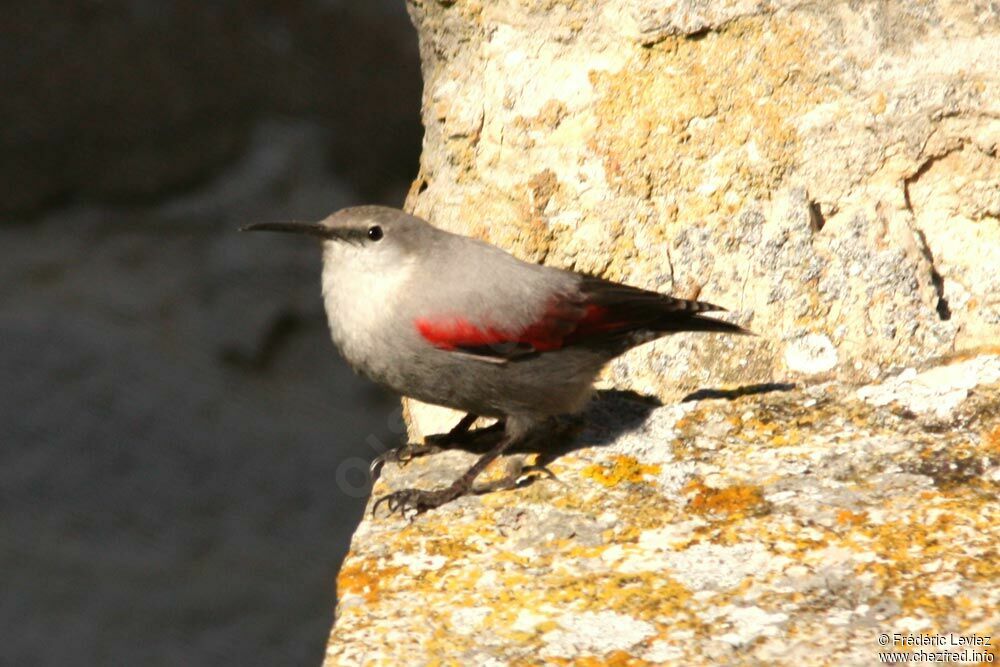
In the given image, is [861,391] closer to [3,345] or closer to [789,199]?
[789,199]

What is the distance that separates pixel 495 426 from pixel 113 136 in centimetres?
364

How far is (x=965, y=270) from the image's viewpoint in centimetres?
421

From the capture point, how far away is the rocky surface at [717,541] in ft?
9.41

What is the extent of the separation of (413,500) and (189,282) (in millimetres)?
3713

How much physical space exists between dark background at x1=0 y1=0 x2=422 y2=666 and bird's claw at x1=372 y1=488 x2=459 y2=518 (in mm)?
2674

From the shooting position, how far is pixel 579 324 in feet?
13.8

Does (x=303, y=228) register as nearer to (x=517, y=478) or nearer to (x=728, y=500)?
(x=517, y=478)

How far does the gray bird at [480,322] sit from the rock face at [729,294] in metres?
0.20

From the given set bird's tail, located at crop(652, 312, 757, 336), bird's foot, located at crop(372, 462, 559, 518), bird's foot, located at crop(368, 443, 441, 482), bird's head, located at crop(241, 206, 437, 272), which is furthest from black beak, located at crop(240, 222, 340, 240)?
bird's tail, located at crop(652, 312, 757, 336)

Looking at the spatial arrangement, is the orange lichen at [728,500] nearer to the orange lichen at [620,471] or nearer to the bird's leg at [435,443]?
the orange lichen at [620,471]

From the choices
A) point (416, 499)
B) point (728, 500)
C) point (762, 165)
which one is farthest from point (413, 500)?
point (762, 165)

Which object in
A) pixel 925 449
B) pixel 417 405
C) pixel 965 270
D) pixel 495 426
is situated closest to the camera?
pixel 925 449

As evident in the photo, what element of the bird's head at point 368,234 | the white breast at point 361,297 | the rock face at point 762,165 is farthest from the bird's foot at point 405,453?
the rock face at point 762,165

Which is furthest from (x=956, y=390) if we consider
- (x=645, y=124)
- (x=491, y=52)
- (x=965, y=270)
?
(x=491, y=52)
